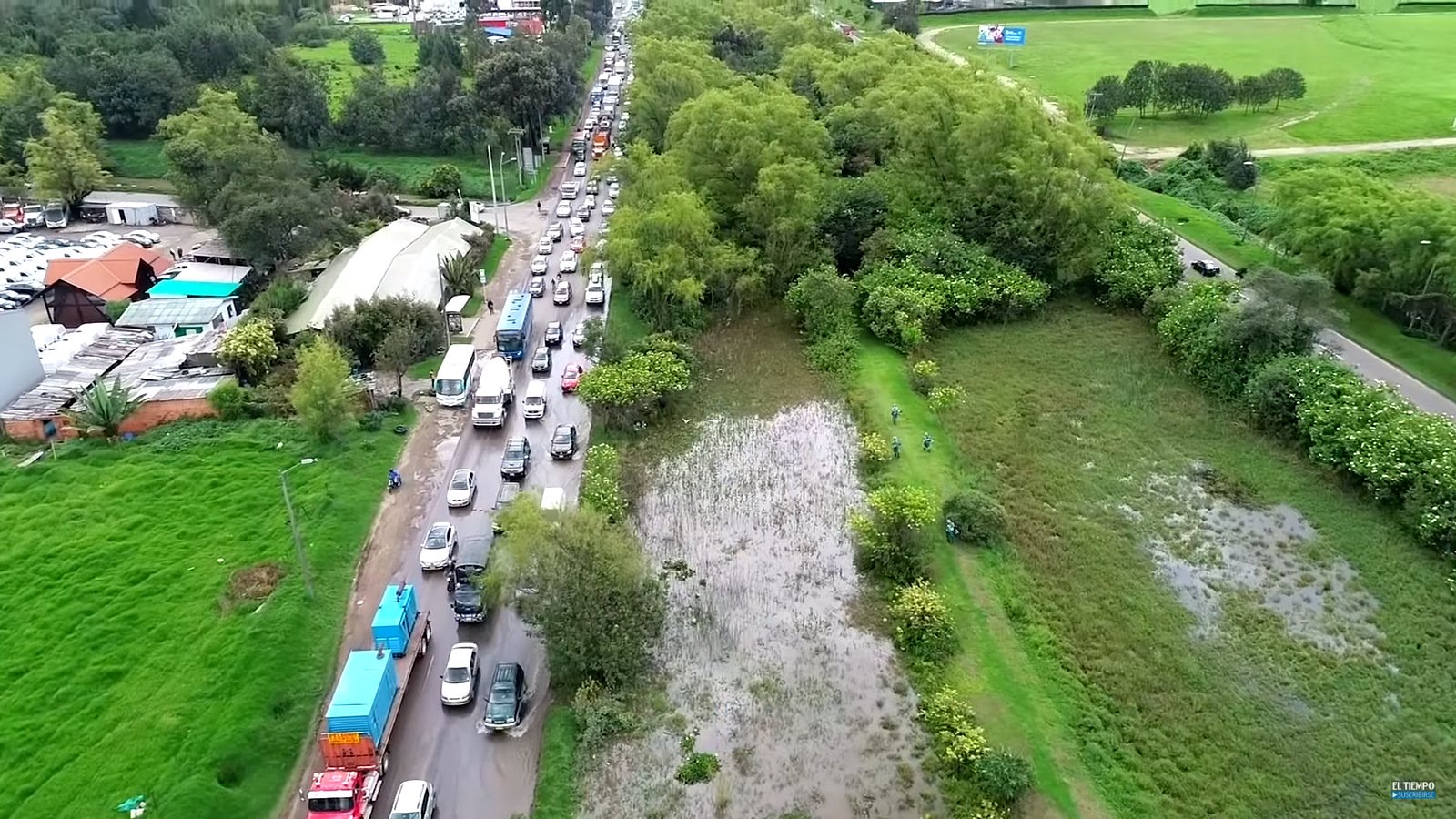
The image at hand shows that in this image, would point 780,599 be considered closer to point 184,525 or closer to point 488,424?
point 488,424

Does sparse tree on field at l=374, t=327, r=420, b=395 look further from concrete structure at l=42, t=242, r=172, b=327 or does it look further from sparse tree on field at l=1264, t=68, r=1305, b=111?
sparse tree on field at l=1264, t=68, r=1305, b=111

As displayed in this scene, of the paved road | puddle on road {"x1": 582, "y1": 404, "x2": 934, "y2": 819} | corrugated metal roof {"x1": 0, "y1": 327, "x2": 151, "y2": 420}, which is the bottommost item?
puddle on road {"x1": 582, "y1": 404, "x2": 934, "y2": 819}

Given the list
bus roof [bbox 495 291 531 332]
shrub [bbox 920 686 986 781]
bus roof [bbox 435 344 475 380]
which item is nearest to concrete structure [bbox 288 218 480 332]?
bus roof [bbox 495 291 531 332]

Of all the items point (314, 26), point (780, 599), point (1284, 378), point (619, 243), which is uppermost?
point (314, 26)

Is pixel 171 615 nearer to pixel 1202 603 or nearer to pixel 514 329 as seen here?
pixel 514 329

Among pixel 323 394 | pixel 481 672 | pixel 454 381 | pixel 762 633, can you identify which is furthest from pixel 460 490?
pixel 762 633

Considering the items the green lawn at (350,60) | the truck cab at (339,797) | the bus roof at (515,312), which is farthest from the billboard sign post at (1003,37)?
the truck cab at (339,797)

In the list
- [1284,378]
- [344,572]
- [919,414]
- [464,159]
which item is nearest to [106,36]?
[464,159]
